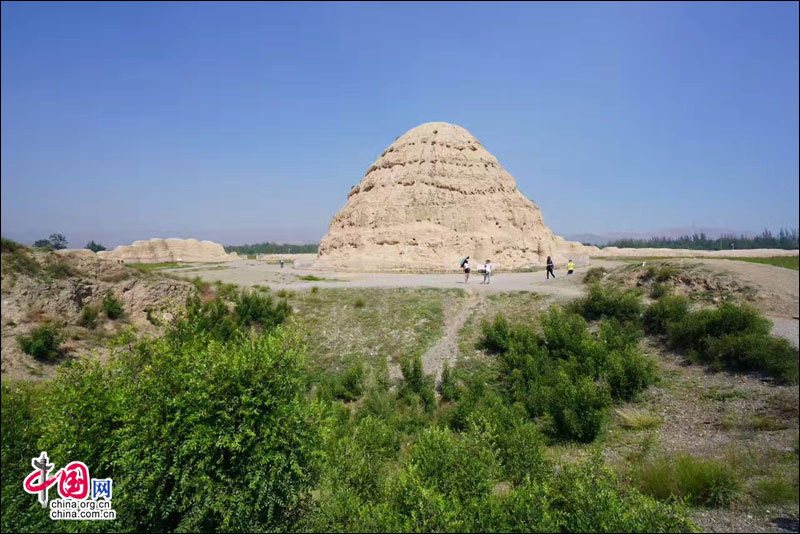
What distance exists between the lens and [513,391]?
510 inches

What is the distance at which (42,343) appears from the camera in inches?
519

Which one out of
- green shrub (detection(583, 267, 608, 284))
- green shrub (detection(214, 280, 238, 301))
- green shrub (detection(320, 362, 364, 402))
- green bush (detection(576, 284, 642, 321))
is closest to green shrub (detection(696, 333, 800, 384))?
green bush (detection(576, 284, 642, 321))

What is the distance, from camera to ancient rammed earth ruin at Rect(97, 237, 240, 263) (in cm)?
5647

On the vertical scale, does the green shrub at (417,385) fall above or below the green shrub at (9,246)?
below

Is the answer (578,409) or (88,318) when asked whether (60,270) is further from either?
(578,409)

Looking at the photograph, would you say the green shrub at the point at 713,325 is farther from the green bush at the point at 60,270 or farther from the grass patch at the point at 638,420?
the green bush at the point at 60,270

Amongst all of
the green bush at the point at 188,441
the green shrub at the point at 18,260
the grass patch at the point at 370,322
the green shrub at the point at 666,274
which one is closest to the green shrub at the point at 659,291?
the green shrub at the point at 666,274

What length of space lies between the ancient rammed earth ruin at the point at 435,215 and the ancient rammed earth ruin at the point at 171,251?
34.5 meters

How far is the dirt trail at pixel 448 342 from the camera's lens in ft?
50.4

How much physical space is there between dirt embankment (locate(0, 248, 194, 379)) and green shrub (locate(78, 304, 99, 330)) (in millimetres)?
43

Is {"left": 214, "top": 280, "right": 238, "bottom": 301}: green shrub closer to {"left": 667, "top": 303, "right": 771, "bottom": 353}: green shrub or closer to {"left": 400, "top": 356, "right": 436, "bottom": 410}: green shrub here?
{"left": 400, "top": 356, "right": 436, "bottom": 410}: green shrub

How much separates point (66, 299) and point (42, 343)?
3.03 m

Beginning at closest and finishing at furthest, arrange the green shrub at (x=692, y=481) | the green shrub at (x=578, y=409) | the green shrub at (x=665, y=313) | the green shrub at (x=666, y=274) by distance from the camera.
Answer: the green shrub at (x=692, y=481), the green shrub at (x=578, y=409), the green shrub at (x=665, y=313), the green shrub at (x=666, y=274)

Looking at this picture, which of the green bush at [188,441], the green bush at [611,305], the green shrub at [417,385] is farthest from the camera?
the green bush at [611,305]
